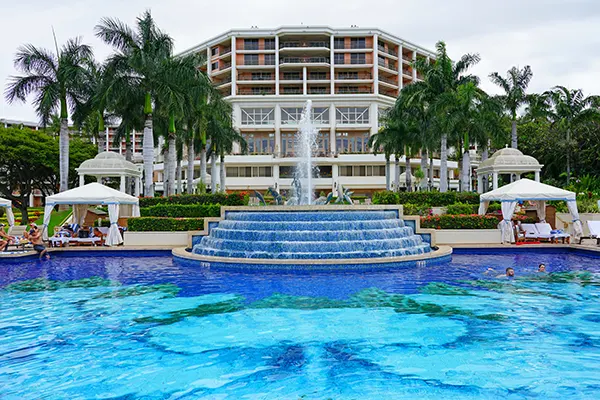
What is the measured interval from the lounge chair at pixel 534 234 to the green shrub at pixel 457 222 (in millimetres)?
1664

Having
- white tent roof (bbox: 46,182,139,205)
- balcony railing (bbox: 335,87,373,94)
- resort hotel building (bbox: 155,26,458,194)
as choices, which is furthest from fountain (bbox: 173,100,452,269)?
balcony railing (bbox: 335,87,373,94)

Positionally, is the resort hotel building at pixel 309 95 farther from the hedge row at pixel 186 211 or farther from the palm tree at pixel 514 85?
the hedge row at pixel 186 211

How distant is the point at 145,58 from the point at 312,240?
→ 16.8m

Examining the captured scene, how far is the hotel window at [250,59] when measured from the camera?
6819cm

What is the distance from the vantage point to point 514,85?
121ft

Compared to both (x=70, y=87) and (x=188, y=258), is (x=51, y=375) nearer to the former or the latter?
(x=188, y=258)

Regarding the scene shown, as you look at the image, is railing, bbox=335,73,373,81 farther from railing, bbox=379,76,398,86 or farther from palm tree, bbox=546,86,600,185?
palm tree, bbox=546,86,600,185

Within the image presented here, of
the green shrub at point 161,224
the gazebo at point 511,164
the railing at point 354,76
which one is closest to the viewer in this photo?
the green shrub at point 161,224

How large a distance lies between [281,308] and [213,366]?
10.7 feet

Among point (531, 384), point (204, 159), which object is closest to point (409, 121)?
point (204, 159)

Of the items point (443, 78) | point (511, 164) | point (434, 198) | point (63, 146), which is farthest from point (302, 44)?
point (434, 198)

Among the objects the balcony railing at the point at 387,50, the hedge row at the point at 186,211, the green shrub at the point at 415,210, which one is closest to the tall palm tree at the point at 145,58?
the hedge row at the point at 186,211

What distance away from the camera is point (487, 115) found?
30859mm

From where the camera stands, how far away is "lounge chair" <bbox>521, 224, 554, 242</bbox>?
20.2m
